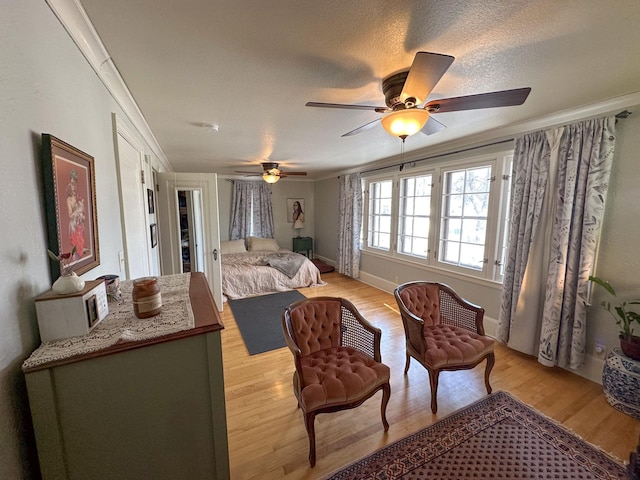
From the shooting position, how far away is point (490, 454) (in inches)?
61.4

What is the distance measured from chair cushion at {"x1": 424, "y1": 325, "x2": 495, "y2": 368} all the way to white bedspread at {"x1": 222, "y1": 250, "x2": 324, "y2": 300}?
2889 millimetres

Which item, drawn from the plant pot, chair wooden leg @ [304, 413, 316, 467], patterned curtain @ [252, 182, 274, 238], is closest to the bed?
patterned curtain @ [252, 182, 274, 238]

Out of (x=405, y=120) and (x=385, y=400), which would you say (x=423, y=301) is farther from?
(x=405, y=120)

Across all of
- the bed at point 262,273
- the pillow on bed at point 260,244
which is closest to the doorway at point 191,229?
A: the bed at point 262,273

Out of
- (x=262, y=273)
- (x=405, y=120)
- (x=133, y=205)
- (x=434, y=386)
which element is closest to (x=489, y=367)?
(x=434, y=386)

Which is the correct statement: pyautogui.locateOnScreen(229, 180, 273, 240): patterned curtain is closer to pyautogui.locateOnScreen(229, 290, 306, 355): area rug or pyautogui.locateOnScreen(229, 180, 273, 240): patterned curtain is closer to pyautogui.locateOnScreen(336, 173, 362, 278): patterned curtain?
pyautogui.locateOnScreen(336, 173, 362, 278): patterned curtain

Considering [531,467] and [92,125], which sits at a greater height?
[92,125]

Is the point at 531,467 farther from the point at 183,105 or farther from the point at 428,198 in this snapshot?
the point at 183,105

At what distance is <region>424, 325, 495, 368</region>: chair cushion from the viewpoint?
1.87m

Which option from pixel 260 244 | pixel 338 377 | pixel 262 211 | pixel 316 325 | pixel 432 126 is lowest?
pixel 338 377

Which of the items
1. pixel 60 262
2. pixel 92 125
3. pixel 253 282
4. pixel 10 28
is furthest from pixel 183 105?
pixel 253 282

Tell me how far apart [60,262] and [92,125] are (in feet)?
2.83

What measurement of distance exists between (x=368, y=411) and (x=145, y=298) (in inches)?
67.2

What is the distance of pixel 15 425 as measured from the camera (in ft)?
2.50
